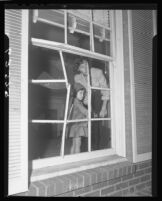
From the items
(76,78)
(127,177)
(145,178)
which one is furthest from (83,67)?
(145,178)

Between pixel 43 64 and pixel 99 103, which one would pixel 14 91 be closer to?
pixel 99 103

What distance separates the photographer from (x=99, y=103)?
208 centimetres

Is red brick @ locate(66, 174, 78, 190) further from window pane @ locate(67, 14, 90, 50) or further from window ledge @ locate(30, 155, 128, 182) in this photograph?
window pane @ locate(67, 14, 90, 50)

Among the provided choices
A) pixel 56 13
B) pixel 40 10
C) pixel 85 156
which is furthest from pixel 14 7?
pixel 85 156

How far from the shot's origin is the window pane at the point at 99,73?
206 cm

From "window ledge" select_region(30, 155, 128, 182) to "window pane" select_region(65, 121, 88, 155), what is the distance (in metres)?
0.15

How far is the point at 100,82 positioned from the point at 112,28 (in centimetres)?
68

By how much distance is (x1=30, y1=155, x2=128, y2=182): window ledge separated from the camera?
1.52 meters

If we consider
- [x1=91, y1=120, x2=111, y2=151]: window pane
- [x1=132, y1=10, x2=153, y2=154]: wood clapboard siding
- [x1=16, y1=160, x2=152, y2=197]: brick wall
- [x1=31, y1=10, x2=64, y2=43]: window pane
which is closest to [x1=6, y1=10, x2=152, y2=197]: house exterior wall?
[x1=16, y1=160, x2=152, y2=197]: brick wall

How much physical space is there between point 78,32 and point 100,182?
1549 millimetres

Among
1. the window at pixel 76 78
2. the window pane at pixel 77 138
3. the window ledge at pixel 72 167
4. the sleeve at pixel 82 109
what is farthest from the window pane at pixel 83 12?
the window ledge at pixel 72 167

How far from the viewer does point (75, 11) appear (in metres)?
1.90
